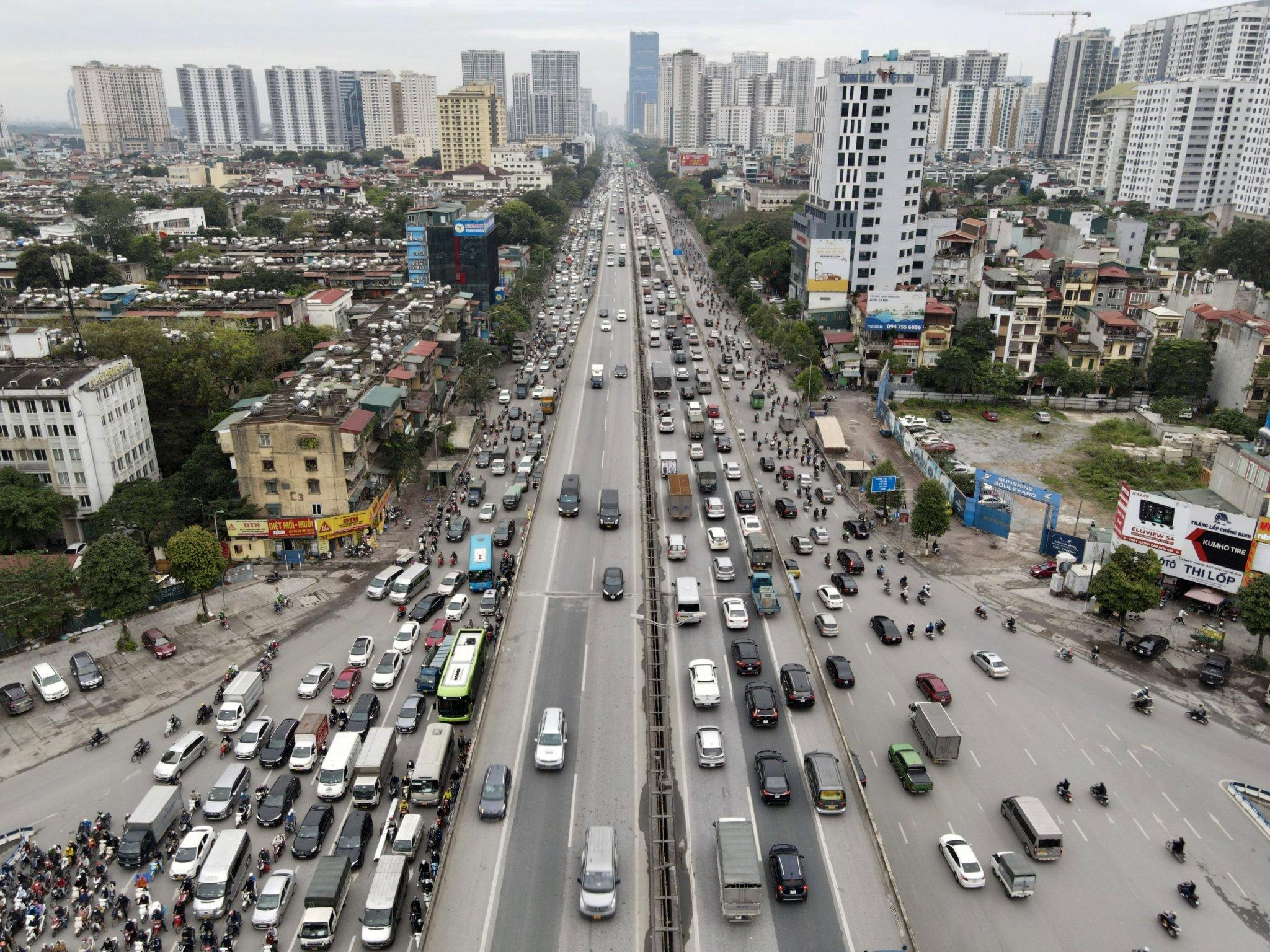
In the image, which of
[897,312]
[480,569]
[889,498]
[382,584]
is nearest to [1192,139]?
A: [897,312]

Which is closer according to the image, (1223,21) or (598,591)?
(598,591)

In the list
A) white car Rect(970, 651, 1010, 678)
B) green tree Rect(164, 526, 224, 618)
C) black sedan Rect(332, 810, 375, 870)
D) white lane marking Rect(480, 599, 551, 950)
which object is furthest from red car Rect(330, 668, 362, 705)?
white car Rect(970, 651, 1010, 678)

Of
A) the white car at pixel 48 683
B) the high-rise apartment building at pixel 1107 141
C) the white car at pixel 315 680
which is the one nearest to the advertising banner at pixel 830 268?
the white car at pixel 315 680

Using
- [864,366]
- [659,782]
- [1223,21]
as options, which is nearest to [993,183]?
[1223,21]

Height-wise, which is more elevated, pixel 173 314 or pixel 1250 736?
pixel 173 314

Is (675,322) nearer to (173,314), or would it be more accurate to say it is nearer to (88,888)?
(173,314)

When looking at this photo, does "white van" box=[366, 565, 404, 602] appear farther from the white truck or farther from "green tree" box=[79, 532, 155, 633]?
"green tree" box=[79, 532, 155, 633]
